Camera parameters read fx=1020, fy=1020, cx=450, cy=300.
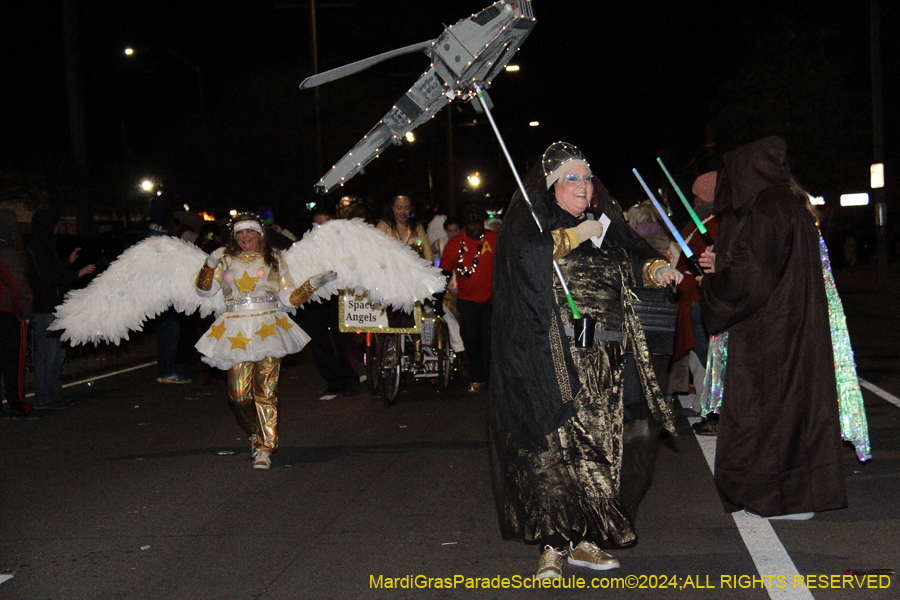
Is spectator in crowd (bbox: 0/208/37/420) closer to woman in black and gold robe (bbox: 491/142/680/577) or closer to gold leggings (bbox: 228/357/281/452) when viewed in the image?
gold leggings (bbox: 228/357/281/452)

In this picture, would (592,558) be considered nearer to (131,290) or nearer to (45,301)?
(131,290)

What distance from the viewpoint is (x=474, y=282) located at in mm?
11180

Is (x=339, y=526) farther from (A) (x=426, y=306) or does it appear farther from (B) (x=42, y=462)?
(A) (x=426, y=306)

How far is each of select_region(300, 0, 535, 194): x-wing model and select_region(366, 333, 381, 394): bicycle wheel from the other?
5.40m

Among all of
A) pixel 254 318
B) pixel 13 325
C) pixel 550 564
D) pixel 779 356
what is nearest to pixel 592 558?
pixel 550 564

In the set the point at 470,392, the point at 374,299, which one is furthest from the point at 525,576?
the point at 470,392

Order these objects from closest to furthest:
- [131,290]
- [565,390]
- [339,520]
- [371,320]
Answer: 1. [565,390]
2. [339,520]
3. [131,290]
4. [371,320]

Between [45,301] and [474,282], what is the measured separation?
4.59 m

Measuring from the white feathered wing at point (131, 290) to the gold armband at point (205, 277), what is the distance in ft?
0.49

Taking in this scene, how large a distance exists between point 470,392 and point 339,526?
5.43 meters

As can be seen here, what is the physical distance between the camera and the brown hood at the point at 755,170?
5520 mm

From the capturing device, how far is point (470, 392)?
11.3 metres

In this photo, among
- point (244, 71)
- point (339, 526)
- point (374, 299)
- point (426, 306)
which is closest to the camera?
point (339, 526)

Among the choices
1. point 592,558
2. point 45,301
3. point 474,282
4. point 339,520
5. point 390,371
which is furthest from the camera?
point 474,282
